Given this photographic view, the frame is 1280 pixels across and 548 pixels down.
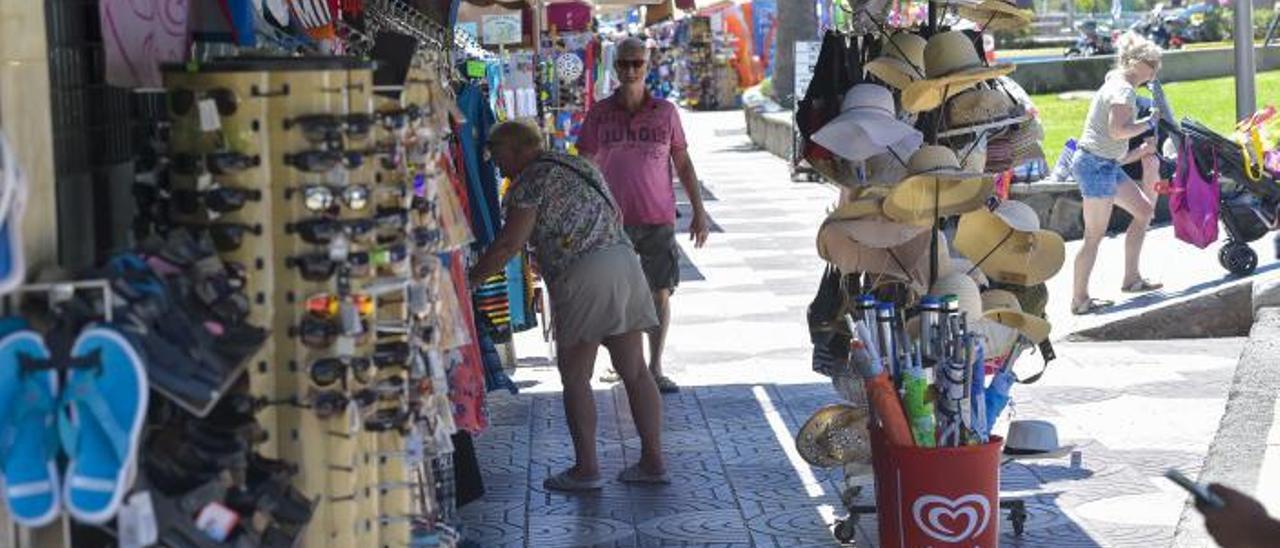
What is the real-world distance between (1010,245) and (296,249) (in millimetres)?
3635

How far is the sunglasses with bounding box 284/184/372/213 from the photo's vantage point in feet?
12.8

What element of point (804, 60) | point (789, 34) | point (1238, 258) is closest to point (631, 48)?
point (1238, 258)

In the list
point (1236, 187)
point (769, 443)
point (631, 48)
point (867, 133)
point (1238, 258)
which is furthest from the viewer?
point (1236, 187)

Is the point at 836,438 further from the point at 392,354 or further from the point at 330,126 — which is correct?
the point at 330,126

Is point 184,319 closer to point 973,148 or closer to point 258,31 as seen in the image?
point 258,31

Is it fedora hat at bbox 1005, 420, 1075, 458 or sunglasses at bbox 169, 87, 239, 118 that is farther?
fedora hat at bbox 1005, 420, 1075, 458

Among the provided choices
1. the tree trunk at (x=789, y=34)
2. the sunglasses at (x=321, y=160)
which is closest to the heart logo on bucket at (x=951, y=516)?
the sunglasses at (x=321, y=160)

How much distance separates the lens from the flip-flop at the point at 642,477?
8.05 meters

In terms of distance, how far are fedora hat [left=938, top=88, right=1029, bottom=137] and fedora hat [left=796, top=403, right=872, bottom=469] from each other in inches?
41.6

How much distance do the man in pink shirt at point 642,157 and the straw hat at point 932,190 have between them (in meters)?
2.76

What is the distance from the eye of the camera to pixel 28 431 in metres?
3.07

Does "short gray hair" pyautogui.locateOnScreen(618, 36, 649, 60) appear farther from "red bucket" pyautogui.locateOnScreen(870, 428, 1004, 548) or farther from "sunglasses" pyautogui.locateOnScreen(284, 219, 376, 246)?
"sunglasses" pyautogui.locateOnScreen(284, 219, 376, 246)

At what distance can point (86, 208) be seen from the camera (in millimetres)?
4168

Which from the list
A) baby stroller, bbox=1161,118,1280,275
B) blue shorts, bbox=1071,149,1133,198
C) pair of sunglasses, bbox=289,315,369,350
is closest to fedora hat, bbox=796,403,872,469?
pair of sunglasses, bbox=289,315,369,350
